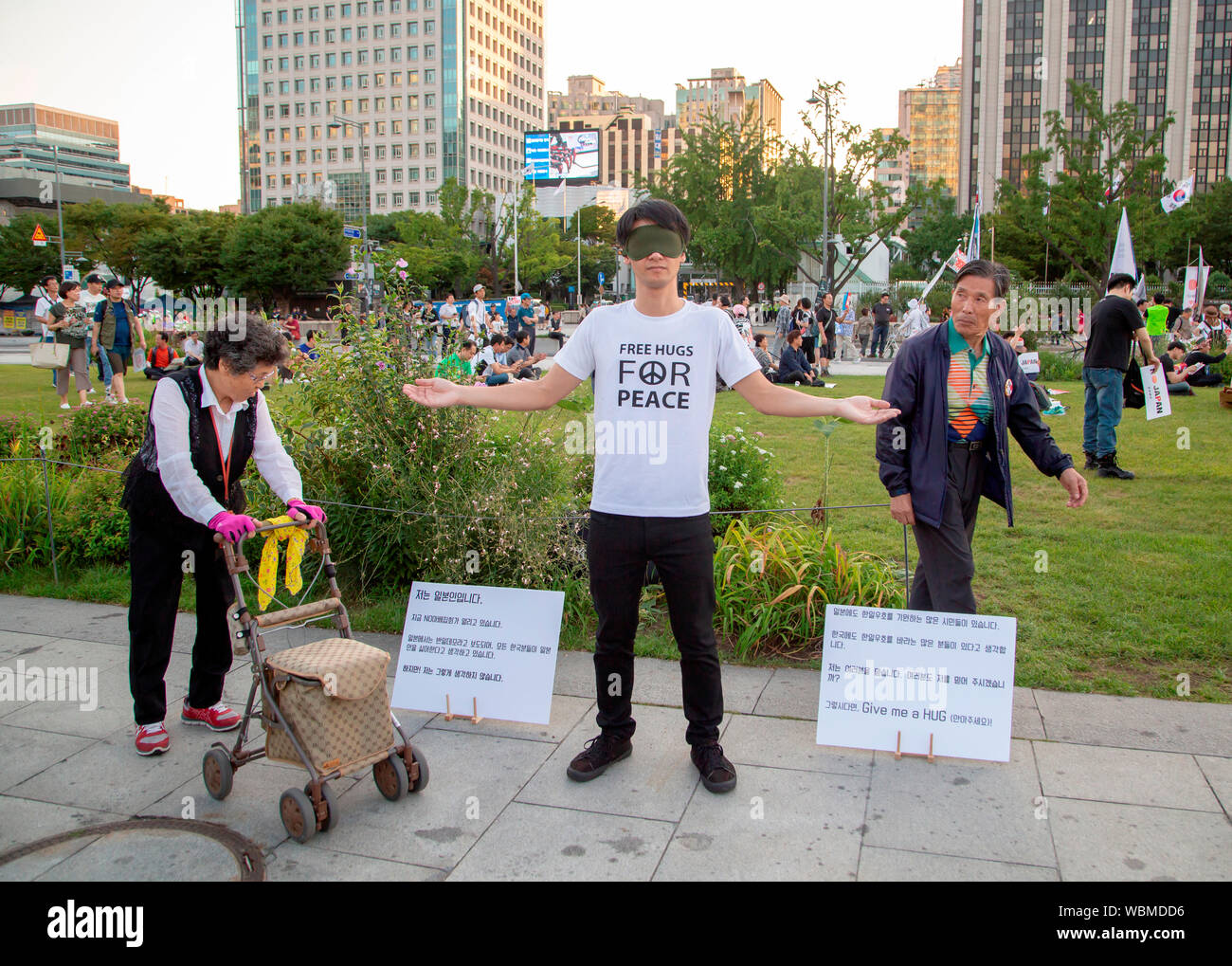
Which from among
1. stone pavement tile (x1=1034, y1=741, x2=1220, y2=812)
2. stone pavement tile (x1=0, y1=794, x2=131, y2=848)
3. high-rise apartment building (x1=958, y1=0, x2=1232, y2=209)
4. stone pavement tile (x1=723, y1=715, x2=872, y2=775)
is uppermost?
high-rise apartment building (x1=958, y1=0, x2=1232, y2=209)

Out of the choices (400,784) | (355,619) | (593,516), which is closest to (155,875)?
(400,784)

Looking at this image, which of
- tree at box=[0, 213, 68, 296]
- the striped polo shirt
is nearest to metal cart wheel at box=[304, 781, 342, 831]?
the striped polo shirt

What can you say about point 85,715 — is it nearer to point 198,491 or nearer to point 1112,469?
point 198,491

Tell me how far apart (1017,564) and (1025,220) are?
133 ft

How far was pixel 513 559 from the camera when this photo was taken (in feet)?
18.9

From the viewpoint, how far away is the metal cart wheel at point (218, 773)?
365 centimetres

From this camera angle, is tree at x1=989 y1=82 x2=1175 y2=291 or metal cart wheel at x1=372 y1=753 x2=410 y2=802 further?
tree at x1=989 y1=82 x2=1175 y2=291

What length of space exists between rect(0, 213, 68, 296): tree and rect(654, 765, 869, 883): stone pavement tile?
253 feet

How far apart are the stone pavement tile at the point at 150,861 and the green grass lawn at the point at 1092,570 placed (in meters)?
2.37

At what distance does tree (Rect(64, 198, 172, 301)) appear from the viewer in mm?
67562

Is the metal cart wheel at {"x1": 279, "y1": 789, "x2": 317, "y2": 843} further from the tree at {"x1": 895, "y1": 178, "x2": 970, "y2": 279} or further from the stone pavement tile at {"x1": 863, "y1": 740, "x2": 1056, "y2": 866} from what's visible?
the tree at {"x1": 895, "y1": 178, "x2": 970, "y2": 279}

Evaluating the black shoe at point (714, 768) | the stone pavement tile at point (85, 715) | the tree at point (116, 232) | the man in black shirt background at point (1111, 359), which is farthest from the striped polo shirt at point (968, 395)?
the tree at point (116, 232)

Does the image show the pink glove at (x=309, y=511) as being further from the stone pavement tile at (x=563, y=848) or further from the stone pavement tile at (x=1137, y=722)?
the stone pavement tile at (x=1137, y=722)

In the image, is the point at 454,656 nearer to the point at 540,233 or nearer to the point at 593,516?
the point at 593,516
